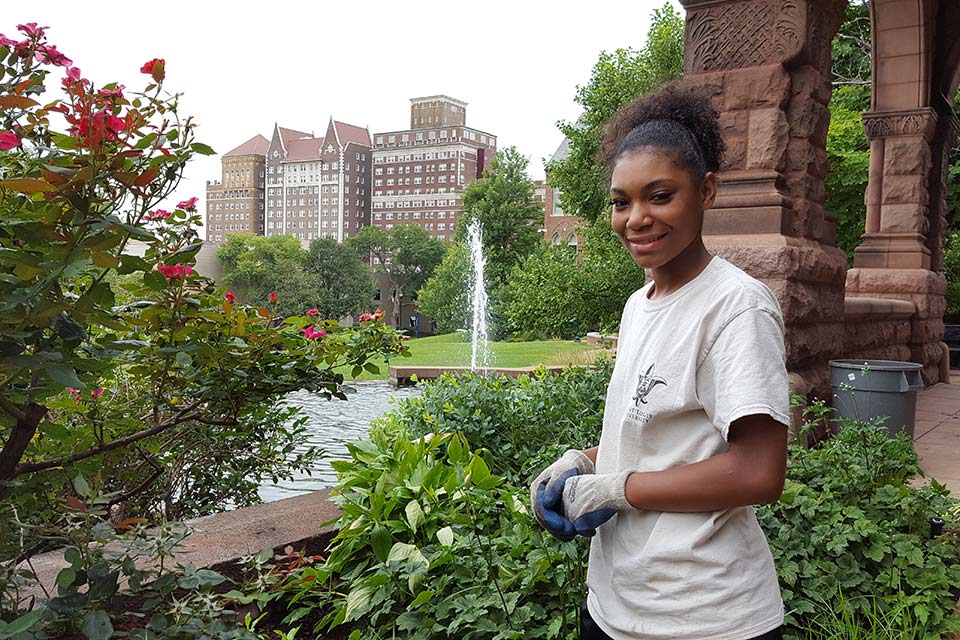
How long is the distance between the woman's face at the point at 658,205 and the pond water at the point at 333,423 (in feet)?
15.9

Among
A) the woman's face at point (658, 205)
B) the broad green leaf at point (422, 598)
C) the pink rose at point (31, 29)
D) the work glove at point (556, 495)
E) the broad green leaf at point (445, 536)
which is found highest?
the pink rose at point (31, 29)

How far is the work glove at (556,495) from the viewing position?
1518 mm

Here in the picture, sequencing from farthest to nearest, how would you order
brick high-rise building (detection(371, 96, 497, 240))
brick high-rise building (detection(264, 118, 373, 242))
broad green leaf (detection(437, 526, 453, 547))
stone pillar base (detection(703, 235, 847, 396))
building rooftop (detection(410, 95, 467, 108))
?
brick high-rise building (detection(264, 118, 373, 242)) < building rooftop (detection(410, 95, 467, 108)) < brick high-rise building (detection(371, 96, 497, 240)) < stone pillar base (detection(703, 235, 847, 396)) < broad green leaf (detection(437, 526, 453, 547))

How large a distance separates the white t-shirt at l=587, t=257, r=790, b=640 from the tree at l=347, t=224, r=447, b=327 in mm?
81640

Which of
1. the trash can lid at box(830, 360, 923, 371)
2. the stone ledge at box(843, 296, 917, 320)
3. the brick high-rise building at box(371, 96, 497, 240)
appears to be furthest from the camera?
the brick high-rise building at box(371, 96, 497, 240)

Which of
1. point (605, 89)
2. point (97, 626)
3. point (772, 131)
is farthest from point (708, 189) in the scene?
→ point (605, 89)

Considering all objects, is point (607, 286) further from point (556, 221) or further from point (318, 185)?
point (318, 185)

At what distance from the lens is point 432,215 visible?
118 metres

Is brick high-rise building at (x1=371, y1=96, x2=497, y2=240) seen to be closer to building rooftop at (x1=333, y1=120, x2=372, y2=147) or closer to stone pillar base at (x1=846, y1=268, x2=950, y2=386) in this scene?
building rooftop at (x1=333, y1=120, x2=372, y2=147)

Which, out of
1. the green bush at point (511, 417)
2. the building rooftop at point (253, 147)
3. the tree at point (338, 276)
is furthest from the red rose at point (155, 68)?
the building rooftop at point (253, 147)

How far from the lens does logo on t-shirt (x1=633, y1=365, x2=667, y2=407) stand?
1453 millimetres

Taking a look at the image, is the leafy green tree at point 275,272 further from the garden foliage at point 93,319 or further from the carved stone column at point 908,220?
the garden foliage at point 93,319

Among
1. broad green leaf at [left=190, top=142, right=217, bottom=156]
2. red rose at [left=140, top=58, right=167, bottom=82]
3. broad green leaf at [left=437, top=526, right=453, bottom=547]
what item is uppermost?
red rose at [left=140, top=58, right=167, bottom=82]

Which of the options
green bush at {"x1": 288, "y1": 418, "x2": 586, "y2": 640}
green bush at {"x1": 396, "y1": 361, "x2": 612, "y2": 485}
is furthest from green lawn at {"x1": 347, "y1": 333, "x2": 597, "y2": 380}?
green bush at {"x1": 288, "y1": 418, "x2": 586, "y2": 640}
